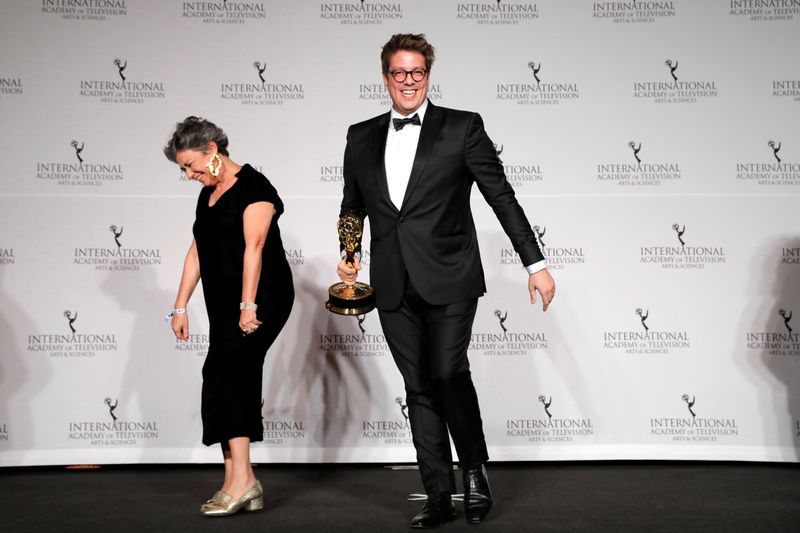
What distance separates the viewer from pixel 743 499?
12.1 feet

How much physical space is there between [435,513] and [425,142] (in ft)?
4.58

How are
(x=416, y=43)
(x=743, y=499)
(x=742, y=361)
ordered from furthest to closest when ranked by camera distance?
(x=742, y=361) < (x=743, y=499) < (x=416, y=43)

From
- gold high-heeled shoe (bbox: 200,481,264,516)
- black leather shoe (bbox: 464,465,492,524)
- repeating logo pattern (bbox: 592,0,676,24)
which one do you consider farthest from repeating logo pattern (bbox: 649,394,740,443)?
gold high-heeled shoe (bbox: 200,481,264,516)

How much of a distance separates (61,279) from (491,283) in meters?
2.43

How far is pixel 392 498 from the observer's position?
376 cm

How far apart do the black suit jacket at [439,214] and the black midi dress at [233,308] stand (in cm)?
49

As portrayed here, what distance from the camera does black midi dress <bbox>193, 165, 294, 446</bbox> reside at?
338cm

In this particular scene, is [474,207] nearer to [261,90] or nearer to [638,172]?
[638,172]

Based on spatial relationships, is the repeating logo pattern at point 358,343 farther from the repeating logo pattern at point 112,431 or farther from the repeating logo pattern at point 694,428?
the repeating logo pattern at point 694,428

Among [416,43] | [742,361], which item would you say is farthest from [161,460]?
[742,361]

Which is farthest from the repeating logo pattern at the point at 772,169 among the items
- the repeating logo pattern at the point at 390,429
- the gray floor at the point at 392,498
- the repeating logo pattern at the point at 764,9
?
Result: the repeating logo pattern at the point at 390,429

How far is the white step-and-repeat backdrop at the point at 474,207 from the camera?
466 cm

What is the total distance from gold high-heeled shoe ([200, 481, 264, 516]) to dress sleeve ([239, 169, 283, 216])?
3.86 feet

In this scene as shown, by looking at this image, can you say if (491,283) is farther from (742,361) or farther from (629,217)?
(742,361)
